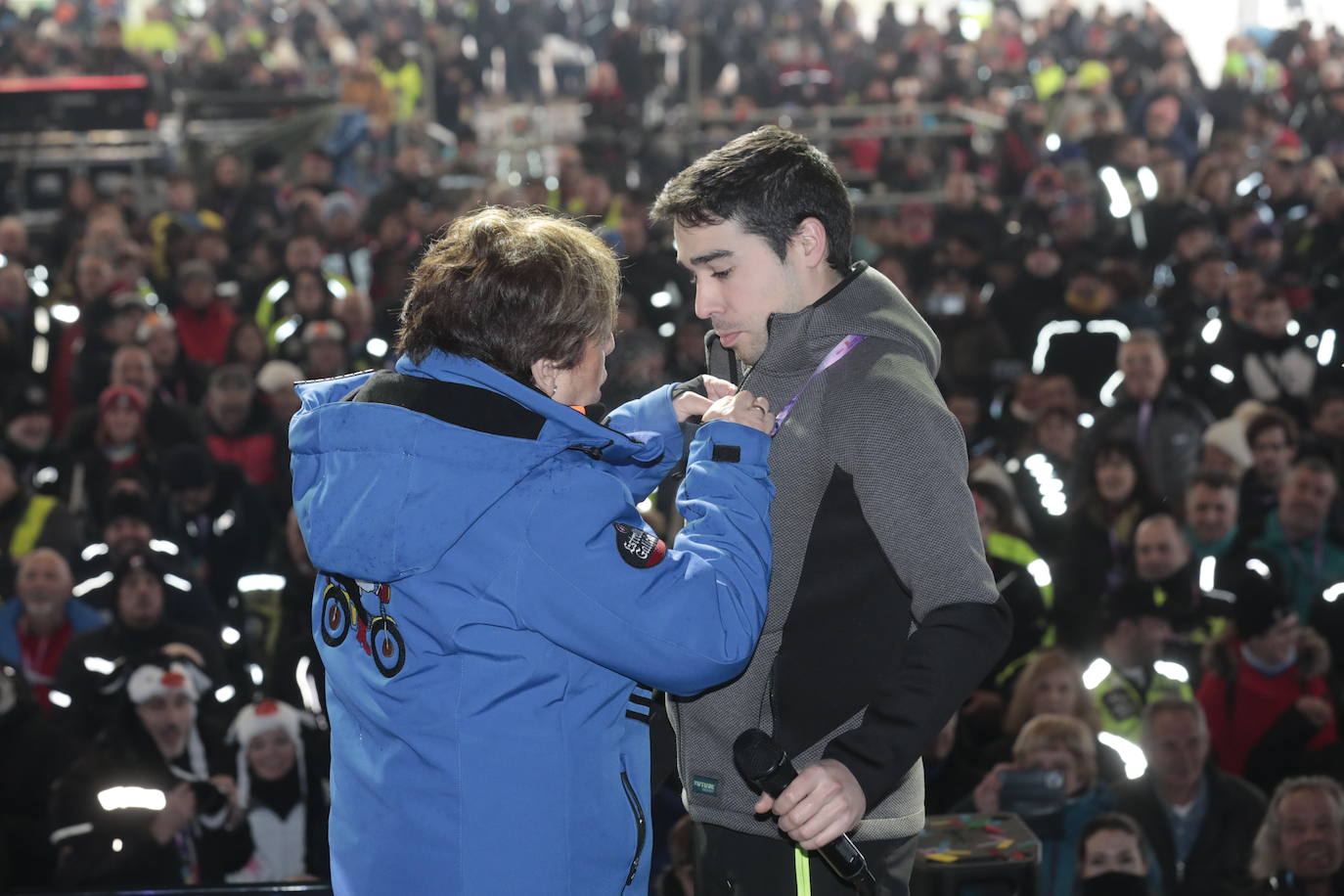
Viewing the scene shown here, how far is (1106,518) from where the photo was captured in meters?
7.03

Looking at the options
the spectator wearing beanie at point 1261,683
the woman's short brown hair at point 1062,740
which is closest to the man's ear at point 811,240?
the woman's short brown hair at point 1062,740

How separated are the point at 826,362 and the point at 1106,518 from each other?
4.86 meters

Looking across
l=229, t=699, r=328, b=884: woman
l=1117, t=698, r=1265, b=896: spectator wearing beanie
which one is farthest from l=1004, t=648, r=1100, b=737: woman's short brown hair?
l=229, t=699, r=328, b=884: woman

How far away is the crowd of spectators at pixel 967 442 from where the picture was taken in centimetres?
520

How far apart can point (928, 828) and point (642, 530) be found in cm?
165

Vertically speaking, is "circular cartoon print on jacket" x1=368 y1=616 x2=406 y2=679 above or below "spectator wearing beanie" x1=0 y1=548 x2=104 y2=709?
above

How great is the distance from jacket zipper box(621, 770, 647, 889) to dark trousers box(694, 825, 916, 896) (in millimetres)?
250

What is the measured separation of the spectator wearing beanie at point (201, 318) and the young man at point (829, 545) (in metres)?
8.14

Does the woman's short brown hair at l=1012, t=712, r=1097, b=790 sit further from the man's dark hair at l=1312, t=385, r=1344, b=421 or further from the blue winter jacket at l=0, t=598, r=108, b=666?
the blue winter jacket at l=0, t=598, r=108, b=666

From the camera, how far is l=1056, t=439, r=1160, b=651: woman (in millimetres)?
6828

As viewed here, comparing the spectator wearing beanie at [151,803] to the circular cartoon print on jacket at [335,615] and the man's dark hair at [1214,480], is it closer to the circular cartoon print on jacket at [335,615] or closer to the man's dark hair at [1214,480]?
the circular cartoon print on jacket at [335,615]

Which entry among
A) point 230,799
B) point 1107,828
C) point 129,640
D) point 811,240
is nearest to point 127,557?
point 129,640

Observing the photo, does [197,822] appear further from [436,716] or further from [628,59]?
[628,59]

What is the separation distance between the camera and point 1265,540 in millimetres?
6824
